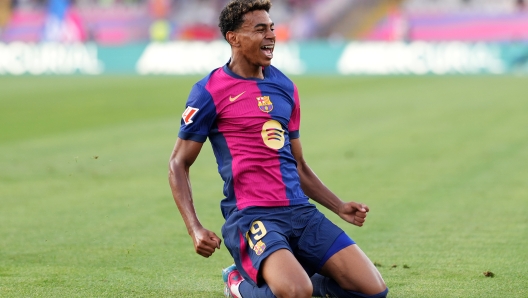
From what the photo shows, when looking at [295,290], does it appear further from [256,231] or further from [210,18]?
[210,18]

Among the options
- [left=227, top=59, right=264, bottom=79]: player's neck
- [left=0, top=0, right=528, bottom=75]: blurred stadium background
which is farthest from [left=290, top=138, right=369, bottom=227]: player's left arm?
[left=0, top=0, right=528, bottom=75]: blurred stadium background

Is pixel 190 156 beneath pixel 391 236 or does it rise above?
above

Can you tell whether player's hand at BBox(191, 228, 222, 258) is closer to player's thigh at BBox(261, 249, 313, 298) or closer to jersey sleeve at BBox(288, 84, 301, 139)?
player's thigh at BBox(261, 249, 313, 298)

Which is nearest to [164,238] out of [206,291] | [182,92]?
[206,291]

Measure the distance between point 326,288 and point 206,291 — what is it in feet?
2.69

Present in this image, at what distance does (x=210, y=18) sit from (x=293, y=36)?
5120 mm

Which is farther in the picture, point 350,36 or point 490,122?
point 350,36

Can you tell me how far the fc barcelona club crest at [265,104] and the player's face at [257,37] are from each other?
0.22 metres

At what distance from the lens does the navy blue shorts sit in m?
5.32

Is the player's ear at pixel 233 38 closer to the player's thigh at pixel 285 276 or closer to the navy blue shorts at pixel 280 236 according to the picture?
the navy blue shorts at pixel 280 236

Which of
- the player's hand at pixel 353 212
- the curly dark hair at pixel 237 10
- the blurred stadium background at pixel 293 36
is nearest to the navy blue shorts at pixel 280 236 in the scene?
the player's hand at pixel 353 212

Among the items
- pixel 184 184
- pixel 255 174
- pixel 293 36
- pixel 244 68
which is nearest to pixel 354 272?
pixel 255 174

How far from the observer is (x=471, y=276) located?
6293mm

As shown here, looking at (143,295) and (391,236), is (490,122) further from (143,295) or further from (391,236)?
(143,295)
